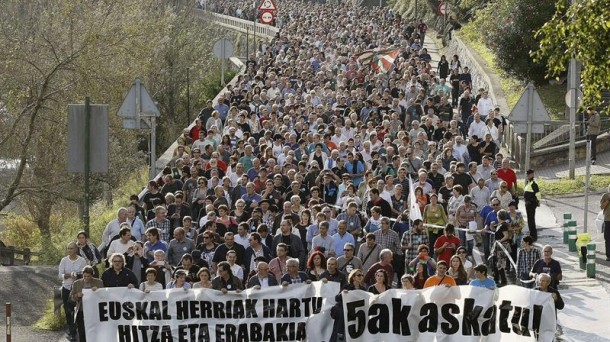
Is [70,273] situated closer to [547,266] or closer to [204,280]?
[204,280]

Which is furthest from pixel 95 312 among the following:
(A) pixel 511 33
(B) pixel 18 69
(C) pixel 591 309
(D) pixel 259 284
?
(A) pixel 511 33

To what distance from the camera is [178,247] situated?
62.7ft

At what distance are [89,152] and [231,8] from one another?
253 ft

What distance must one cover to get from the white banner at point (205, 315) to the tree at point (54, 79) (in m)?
18.2

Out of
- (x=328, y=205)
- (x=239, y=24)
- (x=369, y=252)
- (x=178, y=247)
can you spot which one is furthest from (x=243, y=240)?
(x=239, y=24)

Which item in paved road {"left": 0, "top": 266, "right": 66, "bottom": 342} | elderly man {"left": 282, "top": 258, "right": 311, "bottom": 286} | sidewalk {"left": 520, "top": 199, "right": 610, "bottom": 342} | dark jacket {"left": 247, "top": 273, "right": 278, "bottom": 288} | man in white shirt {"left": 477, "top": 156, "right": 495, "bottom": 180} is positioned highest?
man in white shirt {"left": 477, "top": 156, "right": 495, "bottom": 180}

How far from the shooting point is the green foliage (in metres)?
37.4

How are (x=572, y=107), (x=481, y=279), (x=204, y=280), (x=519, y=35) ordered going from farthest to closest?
(x=519, y=35), (x=572, y=107), (x=481, y=279), (x=204, y=280)

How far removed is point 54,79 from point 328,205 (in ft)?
46.4

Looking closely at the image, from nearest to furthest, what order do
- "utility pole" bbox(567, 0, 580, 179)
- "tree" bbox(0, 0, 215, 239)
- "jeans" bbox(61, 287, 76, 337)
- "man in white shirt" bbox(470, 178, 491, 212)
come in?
1. "jeans" bbox(61, 287, 76, 337)
2. "man in white shirt" bbox(470, 178, 491, 212)
3. "utility pole" bbox(567, 0, 580, 179)
4. "tree" bbox(0, 0, 215, 239)

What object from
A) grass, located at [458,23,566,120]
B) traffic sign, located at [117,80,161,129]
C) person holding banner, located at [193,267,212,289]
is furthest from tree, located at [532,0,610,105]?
grass, located at [458,23,566,120]

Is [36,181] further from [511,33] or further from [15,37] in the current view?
[511,33]

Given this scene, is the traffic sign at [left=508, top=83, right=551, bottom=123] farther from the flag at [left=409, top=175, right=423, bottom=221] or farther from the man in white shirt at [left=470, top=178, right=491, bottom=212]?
the flag at [left=409, top=175, right=423, bottom=221]

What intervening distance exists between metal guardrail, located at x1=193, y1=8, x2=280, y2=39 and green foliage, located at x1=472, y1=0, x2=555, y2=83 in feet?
128
